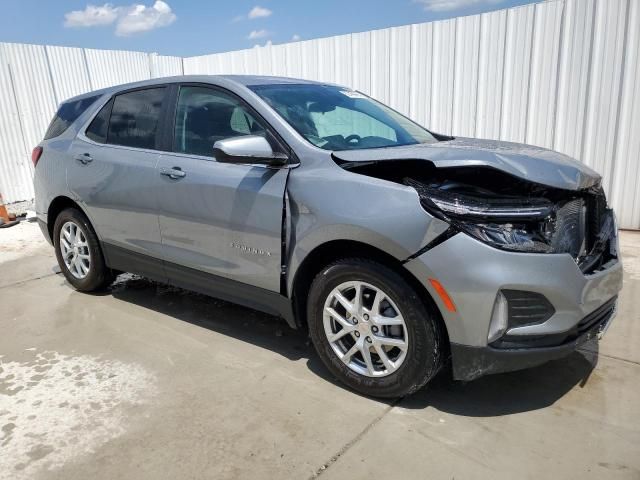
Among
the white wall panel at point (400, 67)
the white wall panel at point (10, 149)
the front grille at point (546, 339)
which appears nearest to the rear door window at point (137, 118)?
the front grille at point (546, 339)

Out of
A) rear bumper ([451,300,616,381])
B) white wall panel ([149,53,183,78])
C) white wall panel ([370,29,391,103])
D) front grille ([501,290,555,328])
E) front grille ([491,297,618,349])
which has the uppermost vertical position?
white wall panel ([149,53,183,78])

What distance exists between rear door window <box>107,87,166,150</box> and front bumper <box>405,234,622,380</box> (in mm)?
2344

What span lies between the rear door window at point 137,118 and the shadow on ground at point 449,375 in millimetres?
1412

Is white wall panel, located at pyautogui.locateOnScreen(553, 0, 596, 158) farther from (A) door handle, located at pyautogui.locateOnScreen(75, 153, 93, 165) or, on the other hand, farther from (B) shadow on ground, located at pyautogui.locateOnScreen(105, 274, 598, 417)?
(A) door handle, located at pyautogui.locateOnScreen(75, 153, 93, 165)

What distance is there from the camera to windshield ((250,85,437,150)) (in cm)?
317

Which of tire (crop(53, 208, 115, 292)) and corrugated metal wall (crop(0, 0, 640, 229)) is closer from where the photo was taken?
tire (crop(53, 208, 115, 292))

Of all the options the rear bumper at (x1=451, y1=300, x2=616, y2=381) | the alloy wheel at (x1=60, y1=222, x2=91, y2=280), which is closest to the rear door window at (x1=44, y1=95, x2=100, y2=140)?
the alloy wheel at (x1=60, y1=222, x2=91, y2=280)

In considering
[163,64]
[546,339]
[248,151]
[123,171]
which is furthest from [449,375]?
[163,64]

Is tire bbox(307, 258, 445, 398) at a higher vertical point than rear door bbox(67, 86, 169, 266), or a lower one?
lower

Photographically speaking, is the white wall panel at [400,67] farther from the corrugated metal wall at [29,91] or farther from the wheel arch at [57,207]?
the corrugated metal wall at [29,91]

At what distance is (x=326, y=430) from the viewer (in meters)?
2.62

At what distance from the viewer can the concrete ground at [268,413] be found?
2.37 metres

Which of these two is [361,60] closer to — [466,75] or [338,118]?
[466,75]

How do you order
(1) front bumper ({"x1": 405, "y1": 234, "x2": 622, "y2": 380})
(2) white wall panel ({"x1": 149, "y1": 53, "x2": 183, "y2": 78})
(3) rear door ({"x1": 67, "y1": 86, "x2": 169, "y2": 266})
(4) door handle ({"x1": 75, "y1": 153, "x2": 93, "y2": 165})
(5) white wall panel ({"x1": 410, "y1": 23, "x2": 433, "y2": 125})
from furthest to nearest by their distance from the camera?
(2) white wall panel ({"x1": 149, "y1": 53, "x2": 183, "y2": 78})
(5) white wall panel ({"x1": 410, "y1": 23, "x2": 433, "y2": 125})
(4) door handle ({"x1": 75, "y1": 153, "x2": 93, "y2": 165})
(3) rear door ({"x1": 67, "y1": 86, "x2": 169, "y2": 266})
(1) front bumper ({"x1": 405, "y1": 234, "x2": 622, "y2": 380})
